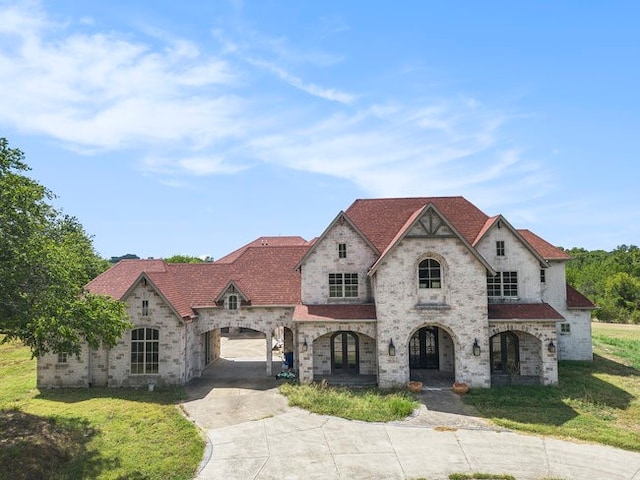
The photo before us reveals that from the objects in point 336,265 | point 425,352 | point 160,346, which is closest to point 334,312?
point 336,265

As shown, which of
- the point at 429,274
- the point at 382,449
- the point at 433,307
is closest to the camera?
the point at 382,449

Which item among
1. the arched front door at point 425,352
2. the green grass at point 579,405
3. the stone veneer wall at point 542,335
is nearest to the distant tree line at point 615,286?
the green grass at point 579,405

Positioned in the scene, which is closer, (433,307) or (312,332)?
(433,307)

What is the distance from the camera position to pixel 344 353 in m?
26.7

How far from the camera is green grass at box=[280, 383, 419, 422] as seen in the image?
1933cm

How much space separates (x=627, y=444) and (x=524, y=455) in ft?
14.7

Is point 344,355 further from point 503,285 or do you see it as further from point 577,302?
point 577,302

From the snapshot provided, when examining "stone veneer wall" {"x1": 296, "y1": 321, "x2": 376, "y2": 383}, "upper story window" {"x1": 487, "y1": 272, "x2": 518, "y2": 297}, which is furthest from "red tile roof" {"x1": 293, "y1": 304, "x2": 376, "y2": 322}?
"upper story window" {"x1": 487, "y1": 272, "x2": 518, "y2": 297}

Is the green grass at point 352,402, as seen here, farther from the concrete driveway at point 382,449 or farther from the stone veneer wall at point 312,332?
the stone veneer wall at point 312,332

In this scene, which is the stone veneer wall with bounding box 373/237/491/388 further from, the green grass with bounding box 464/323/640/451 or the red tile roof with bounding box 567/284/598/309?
the red tile roof with bounding box 567/284/598/309

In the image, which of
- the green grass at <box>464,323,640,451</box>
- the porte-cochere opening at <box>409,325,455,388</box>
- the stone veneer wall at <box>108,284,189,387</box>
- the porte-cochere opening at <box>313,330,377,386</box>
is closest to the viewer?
the green grass at <box>464,323,640,451</box>

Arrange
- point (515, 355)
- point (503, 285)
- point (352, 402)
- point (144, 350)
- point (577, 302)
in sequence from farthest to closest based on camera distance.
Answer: point (577, 302), point (503, 285), point (515, 355), point (144, 350), point (352, 402)

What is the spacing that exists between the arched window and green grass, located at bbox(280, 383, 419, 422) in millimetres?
7871

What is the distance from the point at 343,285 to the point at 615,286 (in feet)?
200
